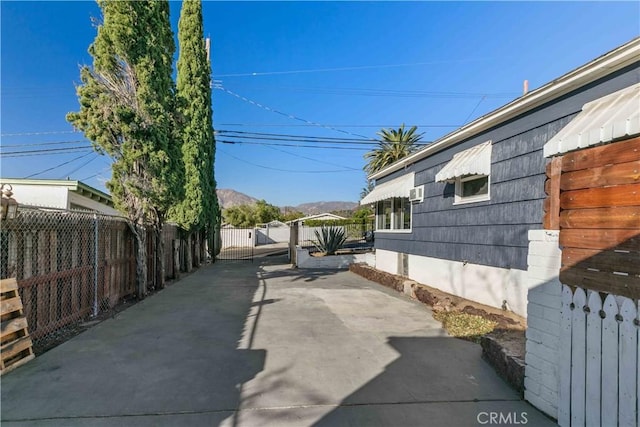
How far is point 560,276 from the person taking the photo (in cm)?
261

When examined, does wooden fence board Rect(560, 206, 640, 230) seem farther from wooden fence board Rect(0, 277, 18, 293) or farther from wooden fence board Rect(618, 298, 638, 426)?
wooden fence board Rect(0, 277, 18, 293)

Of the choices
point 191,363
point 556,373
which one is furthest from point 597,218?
point 191,363

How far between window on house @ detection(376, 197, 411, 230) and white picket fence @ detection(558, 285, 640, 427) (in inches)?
291

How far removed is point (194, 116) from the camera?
13203mm

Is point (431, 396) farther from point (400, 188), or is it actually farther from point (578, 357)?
point (400, 188)

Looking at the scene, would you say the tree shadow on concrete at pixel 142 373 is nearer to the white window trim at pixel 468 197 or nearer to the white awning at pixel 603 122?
the white awning at pixel 603 122

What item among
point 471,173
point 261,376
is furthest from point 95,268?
point 471,173

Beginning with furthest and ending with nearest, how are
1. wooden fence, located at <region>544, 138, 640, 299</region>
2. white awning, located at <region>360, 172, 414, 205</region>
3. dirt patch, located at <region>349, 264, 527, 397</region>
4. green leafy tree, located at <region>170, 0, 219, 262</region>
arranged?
green leafy tree, located at <region>170, 0, 219, 262</region> < white awning, located at <region>360, 172, 414, 205</region> < dirt patch, located at <region>349, 264, 527, 397</region> < wooden fence, located at <region>544, 138, 640, 299</region>

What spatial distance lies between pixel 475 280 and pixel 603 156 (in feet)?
15.1

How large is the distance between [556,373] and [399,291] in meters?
6.00

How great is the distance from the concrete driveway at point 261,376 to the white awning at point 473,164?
109 inches

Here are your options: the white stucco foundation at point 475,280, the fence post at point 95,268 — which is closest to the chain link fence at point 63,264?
the fence post at point 95,268

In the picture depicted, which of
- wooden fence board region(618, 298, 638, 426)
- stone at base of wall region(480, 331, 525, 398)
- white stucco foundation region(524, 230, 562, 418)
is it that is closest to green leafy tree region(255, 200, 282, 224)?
stone at base of wall region(480, 331, 525, 398)

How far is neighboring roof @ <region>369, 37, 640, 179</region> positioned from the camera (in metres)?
3.86
